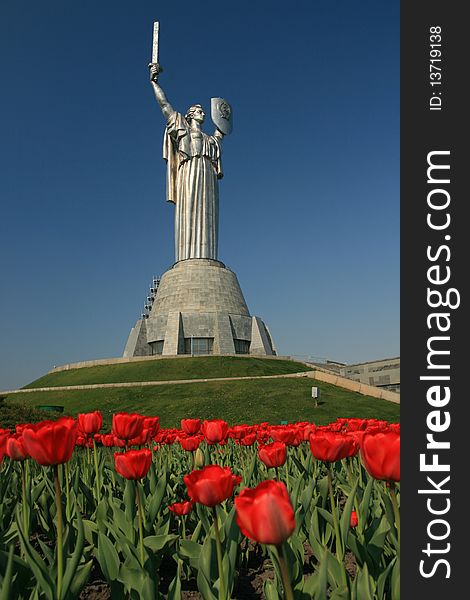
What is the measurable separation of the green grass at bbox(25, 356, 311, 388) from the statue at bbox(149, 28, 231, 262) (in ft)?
47.7

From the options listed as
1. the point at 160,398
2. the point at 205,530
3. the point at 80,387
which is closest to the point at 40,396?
the point at 80,387

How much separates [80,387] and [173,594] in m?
32.2

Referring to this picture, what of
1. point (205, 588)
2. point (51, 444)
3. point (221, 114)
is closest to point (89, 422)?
point (51, 444)

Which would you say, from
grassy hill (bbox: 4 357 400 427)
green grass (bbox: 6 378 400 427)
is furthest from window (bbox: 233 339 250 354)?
green grass (bbox: 6 378 400 427)

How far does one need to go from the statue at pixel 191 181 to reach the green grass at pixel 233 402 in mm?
21675

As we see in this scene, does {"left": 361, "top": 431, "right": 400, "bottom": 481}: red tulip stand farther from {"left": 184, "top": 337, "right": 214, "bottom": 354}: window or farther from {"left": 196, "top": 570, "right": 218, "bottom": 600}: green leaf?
{"left": 184, "top": 337, "right": 214, "bottom": 354}: window

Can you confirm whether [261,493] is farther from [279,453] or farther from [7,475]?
[7,475]

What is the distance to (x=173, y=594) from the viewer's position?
2207 millimetres

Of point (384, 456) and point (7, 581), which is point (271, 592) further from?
point (7, 581)

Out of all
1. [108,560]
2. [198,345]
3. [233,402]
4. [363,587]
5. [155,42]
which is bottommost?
[233,402]

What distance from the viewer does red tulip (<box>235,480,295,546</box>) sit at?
56.5 inches

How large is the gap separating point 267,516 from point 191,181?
159 ft

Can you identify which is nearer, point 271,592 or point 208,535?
point 271,592

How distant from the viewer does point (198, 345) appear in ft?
146
